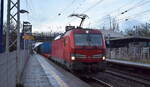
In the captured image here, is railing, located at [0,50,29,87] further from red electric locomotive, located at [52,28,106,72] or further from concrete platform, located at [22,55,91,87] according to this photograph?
red electric locomotive, located at [52,28,106,72]

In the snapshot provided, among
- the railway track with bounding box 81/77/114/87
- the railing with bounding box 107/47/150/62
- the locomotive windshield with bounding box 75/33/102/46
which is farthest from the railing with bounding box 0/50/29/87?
the railing with bounding box 107/47/150/62

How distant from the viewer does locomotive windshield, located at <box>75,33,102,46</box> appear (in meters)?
19.1

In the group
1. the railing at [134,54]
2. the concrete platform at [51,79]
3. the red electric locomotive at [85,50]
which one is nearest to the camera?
the concrete platform at [51,79]

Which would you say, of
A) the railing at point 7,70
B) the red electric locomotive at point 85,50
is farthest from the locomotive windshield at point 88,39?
the railing at point 7,70

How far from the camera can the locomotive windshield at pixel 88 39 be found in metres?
19.1

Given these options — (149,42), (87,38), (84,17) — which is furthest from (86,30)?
(149,42)

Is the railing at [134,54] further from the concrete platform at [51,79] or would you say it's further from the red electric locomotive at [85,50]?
the concrete platform at [51,79]

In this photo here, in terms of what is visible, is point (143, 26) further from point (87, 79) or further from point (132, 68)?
point (87, 79)

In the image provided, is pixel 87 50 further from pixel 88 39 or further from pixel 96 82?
pixel 96 82

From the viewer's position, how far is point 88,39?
19328 millimetres

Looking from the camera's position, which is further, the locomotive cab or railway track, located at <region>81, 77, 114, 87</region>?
the locomotive cab

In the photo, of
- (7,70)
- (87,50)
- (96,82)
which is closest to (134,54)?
(87,50)

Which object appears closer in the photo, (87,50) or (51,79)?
(51,79)

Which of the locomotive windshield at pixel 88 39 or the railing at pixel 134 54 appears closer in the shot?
the locomotive windshield at pixel 88 39
